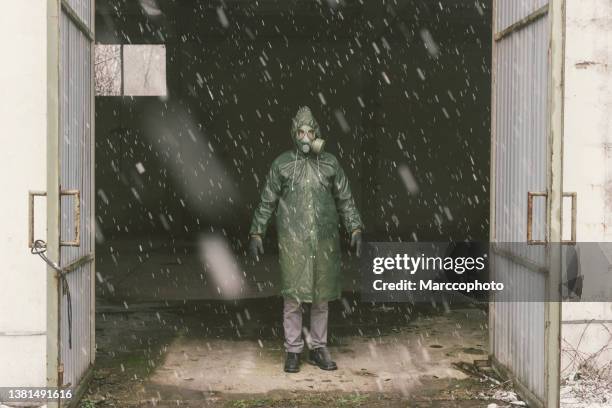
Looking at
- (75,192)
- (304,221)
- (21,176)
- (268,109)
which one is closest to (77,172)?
(21,176)

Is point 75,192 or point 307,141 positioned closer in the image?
point 75,192

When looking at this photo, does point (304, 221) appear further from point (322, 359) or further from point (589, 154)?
point (589, 154)

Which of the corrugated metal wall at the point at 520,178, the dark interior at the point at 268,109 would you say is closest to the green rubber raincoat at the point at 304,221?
the corrugated metal wall at the point at 520,178

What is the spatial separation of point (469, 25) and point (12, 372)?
13.5 meters

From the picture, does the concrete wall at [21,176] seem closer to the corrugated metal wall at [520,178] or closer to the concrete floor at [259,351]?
the concrete floor at [259,351]

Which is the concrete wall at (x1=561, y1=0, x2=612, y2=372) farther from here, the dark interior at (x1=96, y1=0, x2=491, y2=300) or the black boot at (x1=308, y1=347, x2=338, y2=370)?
the dark interior at (x1=96, y1=0, x2=491, y2=300)

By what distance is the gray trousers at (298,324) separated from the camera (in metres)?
5.88

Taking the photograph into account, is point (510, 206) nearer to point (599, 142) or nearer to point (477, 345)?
point (599, 142)

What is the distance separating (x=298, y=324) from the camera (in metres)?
5.91

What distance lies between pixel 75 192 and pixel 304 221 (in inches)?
76.5

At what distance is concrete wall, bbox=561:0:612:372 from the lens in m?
5.66

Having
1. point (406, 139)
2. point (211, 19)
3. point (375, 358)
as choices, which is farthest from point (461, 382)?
point (211, 19)

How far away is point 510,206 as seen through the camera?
5.50 m

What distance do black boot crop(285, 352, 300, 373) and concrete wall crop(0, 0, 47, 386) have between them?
6.14 feet
